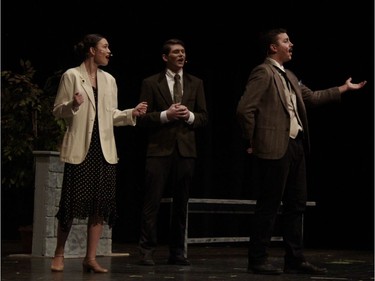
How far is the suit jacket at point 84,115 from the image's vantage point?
496cm

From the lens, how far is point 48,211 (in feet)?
21.6

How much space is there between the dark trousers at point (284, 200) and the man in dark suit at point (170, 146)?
0.67m

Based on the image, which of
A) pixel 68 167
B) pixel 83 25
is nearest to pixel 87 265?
pixel 68 167

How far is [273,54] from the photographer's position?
5211mm

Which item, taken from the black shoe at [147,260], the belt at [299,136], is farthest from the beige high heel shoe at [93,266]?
the belt at [299,136]

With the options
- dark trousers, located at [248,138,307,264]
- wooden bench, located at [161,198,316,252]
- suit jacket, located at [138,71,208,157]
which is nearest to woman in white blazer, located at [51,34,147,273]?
suit jacket, located at [138,71,208,157]

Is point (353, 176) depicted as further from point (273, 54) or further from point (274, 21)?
point (273, 54)

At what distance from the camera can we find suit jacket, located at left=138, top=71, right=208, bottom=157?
18.4 ft

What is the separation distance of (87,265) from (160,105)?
112cm

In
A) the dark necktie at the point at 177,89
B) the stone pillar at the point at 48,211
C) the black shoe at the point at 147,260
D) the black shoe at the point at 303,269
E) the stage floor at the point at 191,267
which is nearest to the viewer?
the stage floor at the point at 191,267

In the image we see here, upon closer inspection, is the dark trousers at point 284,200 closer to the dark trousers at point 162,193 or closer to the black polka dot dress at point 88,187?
the dark trousers at point 162,193

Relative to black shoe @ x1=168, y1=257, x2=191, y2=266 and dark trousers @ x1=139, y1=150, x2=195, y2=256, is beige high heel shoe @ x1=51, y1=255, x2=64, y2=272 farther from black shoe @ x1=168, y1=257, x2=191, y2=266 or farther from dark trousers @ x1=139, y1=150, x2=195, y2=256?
black shoe @ x1=168, y1=257, x2=191, y2=266

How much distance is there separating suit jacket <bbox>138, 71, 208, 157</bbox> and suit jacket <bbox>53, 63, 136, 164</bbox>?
1.66ft

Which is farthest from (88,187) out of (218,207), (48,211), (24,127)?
(218,207)
